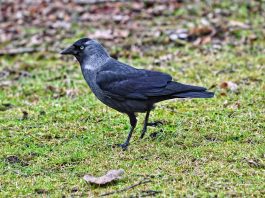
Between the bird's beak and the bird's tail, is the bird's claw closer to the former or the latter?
the bird's tail

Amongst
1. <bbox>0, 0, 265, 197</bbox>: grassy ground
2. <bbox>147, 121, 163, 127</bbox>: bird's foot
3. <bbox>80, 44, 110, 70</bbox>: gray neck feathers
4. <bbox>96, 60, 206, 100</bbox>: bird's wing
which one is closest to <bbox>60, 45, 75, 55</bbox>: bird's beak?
<bbox>80, 44, 110, 70</bbox>: gray neck feathers

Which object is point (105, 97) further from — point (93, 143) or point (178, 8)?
point (178, 8)

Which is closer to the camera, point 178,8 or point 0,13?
point 178,8

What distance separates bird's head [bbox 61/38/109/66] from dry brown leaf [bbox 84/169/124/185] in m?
1.83

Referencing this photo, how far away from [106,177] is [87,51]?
2041 millimetres

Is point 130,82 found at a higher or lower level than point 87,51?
lower

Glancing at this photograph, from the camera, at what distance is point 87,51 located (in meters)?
6.70

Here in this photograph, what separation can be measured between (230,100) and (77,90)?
226 centimetres

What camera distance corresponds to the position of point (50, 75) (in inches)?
389

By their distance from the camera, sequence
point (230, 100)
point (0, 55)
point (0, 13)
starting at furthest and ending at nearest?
point (0, 13)
point (0, 55)
point (230, 100)

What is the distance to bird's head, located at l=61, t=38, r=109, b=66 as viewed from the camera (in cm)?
667

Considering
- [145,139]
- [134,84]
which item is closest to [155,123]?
[145,139]

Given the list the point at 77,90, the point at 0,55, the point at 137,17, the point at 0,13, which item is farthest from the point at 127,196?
the point at 0,13

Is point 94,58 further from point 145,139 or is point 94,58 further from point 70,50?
point 145,139
